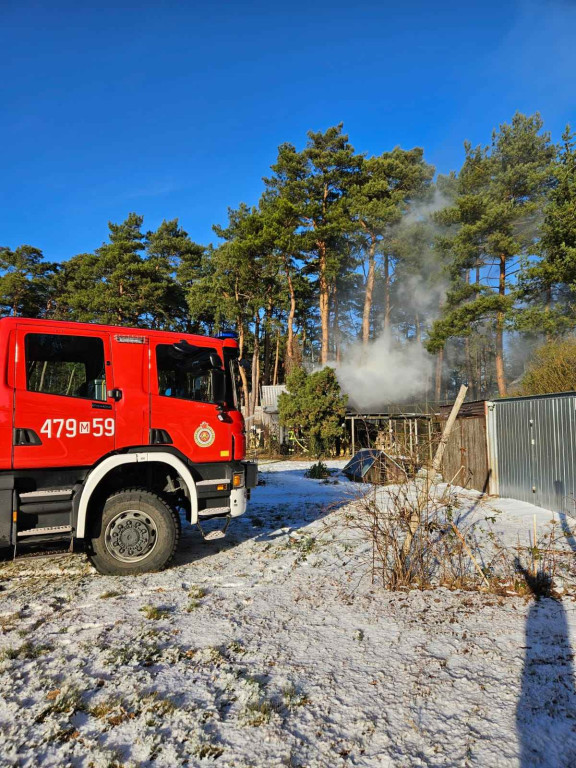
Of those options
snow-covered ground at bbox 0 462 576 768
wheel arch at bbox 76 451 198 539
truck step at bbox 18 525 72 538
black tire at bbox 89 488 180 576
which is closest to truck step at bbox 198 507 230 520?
wheel arch at bbox 76 451 198 539

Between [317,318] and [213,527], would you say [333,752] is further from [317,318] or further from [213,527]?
[317,318]

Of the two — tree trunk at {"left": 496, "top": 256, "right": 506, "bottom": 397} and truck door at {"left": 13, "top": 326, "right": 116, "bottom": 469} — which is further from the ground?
tree trunk at {"left": 496, "top": 256, "right": 506, "bottom": 397}

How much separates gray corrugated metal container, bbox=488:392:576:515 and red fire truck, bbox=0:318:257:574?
6.57m

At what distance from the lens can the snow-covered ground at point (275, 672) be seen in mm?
2510

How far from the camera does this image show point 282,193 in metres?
32.6

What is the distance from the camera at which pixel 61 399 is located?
4965 millimetres

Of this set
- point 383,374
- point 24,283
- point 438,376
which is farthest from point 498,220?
point 24,283

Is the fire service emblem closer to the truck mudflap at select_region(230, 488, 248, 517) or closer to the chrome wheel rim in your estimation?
the truck mudflap at select_region(230, 488, 248, 517)

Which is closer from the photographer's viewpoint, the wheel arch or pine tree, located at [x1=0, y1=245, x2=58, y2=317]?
the wheel arch

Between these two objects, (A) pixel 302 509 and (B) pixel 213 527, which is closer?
(B) pixel 213 527

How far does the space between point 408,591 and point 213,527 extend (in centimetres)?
398

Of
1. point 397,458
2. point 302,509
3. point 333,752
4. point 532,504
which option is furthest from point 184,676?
point 532,504

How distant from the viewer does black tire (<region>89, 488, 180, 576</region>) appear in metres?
5.10

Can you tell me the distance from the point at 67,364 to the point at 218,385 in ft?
5.80
